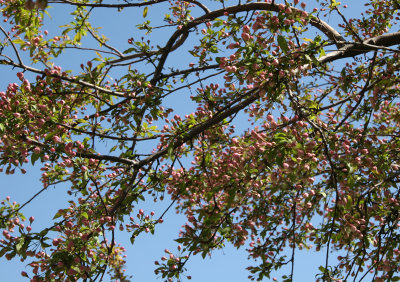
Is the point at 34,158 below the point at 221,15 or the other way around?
below

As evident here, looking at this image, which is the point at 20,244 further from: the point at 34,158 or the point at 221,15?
the point at 221,15

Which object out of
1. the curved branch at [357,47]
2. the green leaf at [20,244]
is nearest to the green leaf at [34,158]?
the green leaf at [20,244]

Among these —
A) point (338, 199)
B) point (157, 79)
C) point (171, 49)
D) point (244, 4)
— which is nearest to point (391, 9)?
point (244, 4)

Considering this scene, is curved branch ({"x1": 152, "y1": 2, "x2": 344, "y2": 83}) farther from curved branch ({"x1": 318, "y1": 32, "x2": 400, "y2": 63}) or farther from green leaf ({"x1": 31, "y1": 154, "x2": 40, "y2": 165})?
green leaf ({"x1": 31, "y1": 154, "x2": 40, "y2": 165})

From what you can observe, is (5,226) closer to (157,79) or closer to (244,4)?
(157,79)

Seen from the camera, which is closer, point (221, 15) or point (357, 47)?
point (357, 47)

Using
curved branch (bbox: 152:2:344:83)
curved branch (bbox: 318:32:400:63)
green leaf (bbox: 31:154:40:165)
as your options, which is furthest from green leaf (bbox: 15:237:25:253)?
curved branch (bbox: 318:32:400:63)

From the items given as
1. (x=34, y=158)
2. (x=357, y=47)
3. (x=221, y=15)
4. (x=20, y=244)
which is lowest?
(x=20, y=244)

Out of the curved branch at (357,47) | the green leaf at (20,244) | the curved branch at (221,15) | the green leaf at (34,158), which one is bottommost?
the green leaf at (20,244)

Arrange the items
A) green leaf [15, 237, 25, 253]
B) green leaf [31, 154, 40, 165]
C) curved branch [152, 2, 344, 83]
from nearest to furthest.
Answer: green leaf [15, 237, 25, 253] < green leaf [31, 154, 40, 165] < curved branch [152, 2, 344, 83]

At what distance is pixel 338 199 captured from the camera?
9.42ft

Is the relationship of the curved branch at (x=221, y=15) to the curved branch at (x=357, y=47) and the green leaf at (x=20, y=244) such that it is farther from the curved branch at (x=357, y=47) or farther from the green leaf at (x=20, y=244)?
the green leaf at (x=20, y=244)

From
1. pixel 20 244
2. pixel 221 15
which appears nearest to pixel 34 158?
pixel 20 244

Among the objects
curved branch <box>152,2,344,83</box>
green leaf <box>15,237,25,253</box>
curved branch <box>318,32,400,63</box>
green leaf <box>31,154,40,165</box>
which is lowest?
green leaf <box>15,237,25,253</box>
